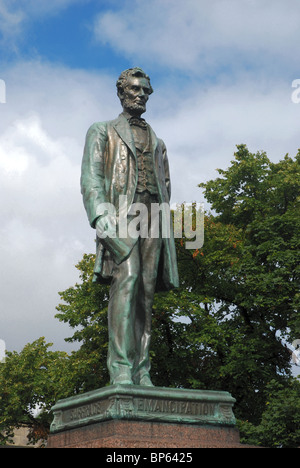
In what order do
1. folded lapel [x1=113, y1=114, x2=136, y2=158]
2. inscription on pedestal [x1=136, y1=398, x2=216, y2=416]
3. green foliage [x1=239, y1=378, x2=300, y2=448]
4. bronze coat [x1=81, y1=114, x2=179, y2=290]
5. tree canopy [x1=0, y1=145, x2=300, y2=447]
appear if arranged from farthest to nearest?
1. tree canopy [x1=0, y1=145, x2=300, y2=447]
2. green foliage [x1=239, y1=378, x2=300, y2=448]
3. folded lapel [x1=113, y1=114, x2=136, y2=158]
4. bronze coat [x1=81, y1=114, x2=179, y2=290]
5. inscription on pedestal [x1=136, y1=398, x2=216, y2=416]

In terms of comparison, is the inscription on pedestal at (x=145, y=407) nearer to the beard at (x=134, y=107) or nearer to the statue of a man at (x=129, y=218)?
the statue of a man at (x=129, y=218)

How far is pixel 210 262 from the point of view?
2720 cm

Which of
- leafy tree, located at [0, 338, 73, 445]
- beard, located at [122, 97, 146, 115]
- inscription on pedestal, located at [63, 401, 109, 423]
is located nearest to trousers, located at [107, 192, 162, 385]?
inscription on pedestal, located at [63, 401, 109, 423]

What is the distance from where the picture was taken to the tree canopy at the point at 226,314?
979 inches

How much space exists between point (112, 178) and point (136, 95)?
1124mm

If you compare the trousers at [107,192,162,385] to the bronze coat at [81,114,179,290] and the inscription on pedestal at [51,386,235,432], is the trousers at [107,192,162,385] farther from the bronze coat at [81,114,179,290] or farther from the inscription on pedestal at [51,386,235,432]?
the inscription on pedestal at [51,386,235,432]

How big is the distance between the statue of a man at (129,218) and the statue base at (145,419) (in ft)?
1.88

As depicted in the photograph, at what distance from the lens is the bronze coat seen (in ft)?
25.8

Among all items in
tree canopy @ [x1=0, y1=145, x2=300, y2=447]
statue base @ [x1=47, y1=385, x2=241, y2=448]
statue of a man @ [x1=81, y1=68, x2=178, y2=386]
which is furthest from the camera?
tree canopy @ [x1=0, y1=145, x2=300, y2=447]

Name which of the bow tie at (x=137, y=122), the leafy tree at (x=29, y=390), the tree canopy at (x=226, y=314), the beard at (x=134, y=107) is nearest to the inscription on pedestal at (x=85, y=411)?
the bow tie at (x=137, y=122)

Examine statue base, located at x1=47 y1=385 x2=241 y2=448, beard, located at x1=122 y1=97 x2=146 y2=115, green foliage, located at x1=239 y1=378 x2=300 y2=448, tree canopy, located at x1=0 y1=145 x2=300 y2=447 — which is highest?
tree canopy, located at x1=0 y1=145 x2=300 y2=447

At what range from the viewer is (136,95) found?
8461 millimetres

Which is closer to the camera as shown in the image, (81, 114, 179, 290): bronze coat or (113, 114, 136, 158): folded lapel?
(81, 114, 179, 290): bronze coat
